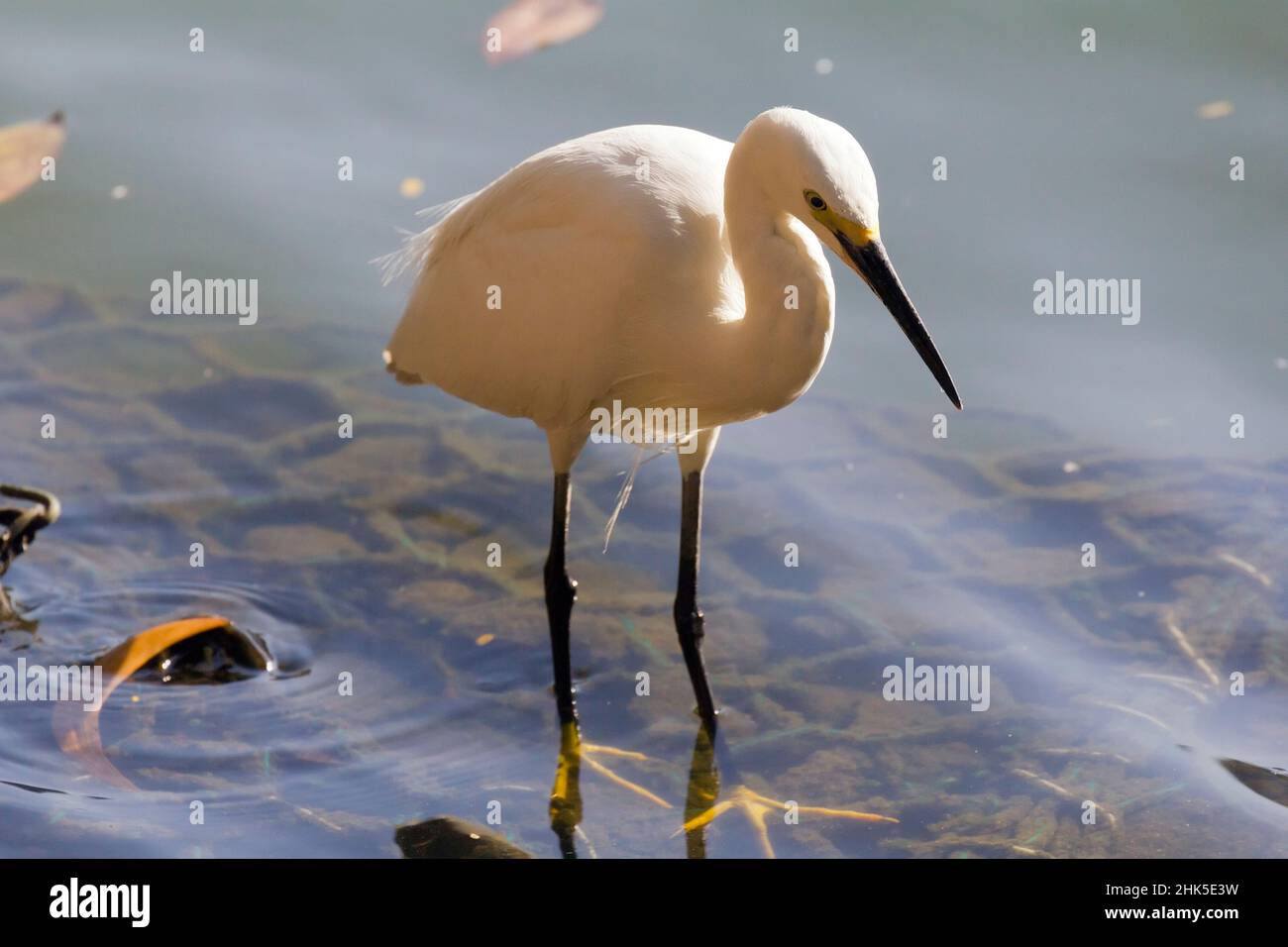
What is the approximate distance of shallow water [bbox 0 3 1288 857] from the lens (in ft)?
13.7

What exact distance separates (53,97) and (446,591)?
4548mm

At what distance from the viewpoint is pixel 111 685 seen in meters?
4.34

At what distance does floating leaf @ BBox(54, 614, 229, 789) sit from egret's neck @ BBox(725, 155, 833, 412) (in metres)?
1.86

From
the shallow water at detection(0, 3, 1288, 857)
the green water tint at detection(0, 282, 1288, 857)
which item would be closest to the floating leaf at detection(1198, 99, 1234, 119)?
the shallow water at detection(0, 3, 1288, 857)

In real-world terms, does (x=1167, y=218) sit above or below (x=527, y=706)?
above

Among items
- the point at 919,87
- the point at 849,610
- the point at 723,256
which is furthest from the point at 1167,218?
the point at 723,256

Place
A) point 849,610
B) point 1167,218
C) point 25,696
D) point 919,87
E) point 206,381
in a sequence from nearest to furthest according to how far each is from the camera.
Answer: point 25,696
point 849,610
point 206,381
point 1167,218
point 919,87

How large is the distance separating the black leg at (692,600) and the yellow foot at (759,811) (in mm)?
353

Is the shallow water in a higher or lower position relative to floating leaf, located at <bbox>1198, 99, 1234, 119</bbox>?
lower

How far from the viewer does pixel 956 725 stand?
14.6 ft

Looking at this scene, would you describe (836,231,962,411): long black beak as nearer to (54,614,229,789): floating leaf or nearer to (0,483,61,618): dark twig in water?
(54,614,229,789): floating leaf

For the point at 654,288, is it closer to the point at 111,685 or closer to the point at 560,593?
the point at 560,593

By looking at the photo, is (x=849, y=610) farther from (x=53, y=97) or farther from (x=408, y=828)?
(x=53, y=97)

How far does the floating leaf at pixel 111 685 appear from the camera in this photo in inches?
160
